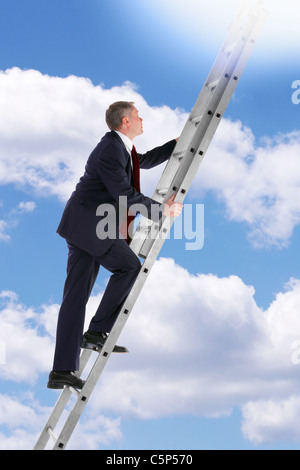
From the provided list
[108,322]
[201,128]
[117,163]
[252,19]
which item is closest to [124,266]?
[108,322]

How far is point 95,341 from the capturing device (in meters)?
4.32

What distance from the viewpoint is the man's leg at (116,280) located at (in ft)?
13.8

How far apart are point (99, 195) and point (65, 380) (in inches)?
55.1

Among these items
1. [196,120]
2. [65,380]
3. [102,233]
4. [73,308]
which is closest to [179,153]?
[196,120]

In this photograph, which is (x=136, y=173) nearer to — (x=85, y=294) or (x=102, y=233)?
(x=102, y=233)

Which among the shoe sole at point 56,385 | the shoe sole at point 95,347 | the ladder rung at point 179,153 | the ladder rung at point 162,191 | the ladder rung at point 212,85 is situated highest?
the ladder rung at point 212,85

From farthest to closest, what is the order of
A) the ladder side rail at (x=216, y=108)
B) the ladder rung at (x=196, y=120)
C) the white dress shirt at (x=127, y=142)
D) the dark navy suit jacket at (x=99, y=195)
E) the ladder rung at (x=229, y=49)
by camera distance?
1. the ladder rung at (x=196, y=120)
2. the ladder rung at (x=229, y=49)
3. the white dress shirt at (x=127, y=142)
4. the ladder side rail at (x=216, y=108)
5. the dark navy suit jacket at (x=99, y=195)

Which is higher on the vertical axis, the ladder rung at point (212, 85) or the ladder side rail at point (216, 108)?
the ladder rung at point (212, 85)

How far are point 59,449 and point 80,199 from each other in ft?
5.96

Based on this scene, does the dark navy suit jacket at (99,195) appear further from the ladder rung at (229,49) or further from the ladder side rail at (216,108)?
the ladder rung at (229,49)

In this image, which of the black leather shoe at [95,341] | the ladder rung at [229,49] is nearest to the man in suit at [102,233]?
the black leather shoe at [95,341]

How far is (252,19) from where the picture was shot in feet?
13.9
